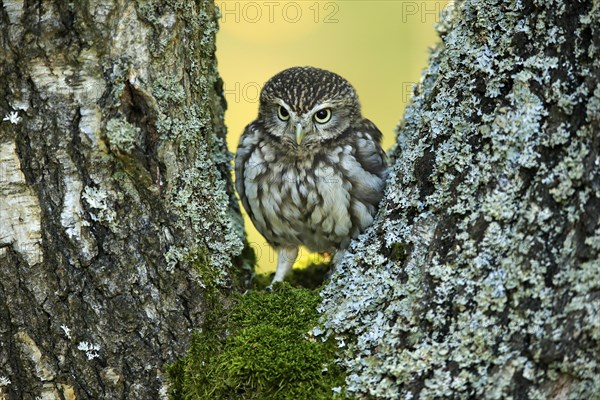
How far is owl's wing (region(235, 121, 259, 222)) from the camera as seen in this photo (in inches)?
127

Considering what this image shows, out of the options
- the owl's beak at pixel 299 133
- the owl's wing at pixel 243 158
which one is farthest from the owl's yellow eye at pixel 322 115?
the owl's wing at pixel 243 158

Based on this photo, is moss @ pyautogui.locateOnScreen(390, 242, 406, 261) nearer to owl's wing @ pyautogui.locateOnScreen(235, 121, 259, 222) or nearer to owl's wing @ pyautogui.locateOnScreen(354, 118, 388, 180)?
owl's wing @ pyautogui.locateOnScreen(354, 118, 388, 180)

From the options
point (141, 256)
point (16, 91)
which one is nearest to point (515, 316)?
point (141, 256)

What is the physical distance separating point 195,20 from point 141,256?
0.83m

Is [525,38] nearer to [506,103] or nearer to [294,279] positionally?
[506,103]

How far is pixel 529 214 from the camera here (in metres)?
1.84

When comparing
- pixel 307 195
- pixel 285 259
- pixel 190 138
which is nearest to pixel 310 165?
pixel 307 195

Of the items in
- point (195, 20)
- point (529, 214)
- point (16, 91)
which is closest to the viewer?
point (529, 214)

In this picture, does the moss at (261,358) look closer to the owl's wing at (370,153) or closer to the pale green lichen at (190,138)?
the pale green lichen at (190,138)

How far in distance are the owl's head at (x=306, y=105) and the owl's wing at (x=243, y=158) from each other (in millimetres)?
82

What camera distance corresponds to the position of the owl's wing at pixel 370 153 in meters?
3.13

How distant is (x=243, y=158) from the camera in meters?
3.22

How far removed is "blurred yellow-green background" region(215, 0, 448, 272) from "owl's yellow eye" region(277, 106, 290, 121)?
87.2 inches

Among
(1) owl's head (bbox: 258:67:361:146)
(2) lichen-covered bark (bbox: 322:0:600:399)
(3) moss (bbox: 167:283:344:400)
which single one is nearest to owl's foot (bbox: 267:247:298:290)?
(1) owl's head (bbox: 258:67:361:146)
